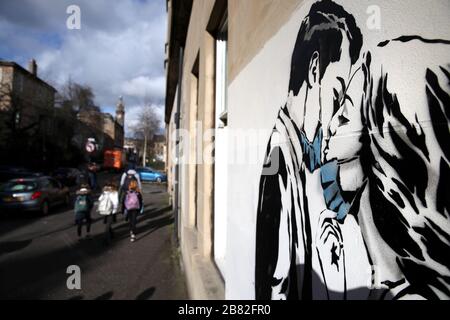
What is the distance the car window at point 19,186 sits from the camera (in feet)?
38.6

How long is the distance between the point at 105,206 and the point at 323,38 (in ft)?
24.6

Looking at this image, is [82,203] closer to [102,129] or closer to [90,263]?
[90,263]

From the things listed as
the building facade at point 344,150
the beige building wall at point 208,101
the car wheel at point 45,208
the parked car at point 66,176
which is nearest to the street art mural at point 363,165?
the building facade at point 344,150

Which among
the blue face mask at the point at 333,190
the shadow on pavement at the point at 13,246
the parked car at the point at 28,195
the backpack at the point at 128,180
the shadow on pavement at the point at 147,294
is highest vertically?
the blue face mask at the point at 333,190

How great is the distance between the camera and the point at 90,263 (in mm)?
6371

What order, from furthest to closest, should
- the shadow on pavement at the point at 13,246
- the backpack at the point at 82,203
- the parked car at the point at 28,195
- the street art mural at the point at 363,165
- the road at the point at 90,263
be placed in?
the parked car at the point at 28,195 → the backpack at the point at 82,203 → the shadow on pavement at the point at 13,246 → the road at the point at 90,263 → the street art mural at the point at 363,165

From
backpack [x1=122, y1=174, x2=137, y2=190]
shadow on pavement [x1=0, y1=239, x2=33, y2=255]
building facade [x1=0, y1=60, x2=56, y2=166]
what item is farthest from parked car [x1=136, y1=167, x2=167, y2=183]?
backpack [x1=122, y1=174, x2=137, y2=190]

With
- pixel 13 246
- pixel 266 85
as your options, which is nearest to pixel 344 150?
pixel 266 85

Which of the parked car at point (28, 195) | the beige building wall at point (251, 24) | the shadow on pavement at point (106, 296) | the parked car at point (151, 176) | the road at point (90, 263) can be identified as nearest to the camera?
the beige building wall at point (251, 24)

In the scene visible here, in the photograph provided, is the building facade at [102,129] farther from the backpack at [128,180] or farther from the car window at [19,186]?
the backpack at [128,180]

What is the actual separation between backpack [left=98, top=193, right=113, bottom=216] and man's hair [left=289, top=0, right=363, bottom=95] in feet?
23.5

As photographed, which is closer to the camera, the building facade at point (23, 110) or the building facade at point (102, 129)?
the building facade at point (23, 110)

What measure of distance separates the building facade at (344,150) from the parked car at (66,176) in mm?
24952
